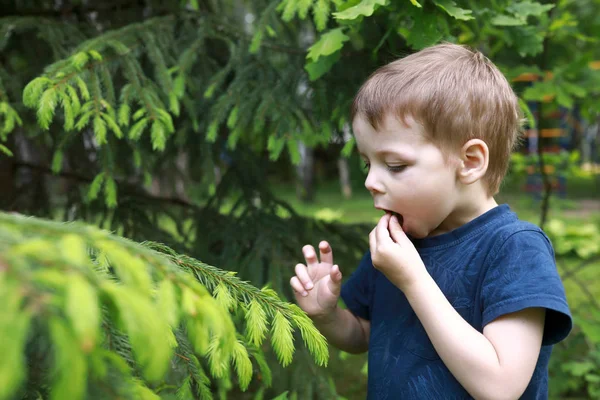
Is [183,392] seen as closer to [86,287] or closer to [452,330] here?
[452,330]

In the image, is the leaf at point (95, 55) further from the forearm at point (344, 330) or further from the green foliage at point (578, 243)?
the green foliage at point (578, 243)

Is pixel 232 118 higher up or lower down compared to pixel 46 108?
lower down

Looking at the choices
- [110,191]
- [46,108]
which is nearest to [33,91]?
[46,108]

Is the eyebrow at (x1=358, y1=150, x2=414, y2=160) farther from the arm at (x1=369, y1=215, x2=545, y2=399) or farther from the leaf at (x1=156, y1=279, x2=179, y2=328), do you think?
the leaf at (x1=156, y1=279, x2=179, y2=328)

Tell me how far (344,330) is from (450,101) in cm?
79

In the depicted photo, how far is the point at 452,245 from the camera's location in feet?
4.94

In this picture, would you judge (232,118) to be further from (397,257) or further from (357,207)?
(357,207)

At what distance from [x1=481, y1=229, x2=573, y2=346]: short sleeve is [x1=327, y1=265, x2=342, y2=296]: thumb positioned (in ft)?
1.32

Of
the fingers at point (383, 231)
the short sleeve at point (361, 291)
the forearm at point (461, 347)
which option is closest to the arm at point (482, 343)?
the forearm at point (461, 347)

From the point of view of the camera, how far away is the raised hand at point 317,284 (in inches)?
64.9

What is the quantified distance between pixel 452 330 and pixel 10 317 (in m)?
0.98

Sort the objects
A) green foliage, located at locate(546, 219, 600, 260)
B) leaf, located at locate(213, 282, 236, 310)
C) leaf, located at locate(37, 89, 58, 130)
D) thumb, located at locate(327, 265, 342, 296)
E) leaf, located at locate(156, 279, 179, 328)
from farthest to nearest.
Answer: green foliage, located at locate(546, 219, 600, 260) → leaf, located at locate(37, 89, 58, 130) → thumb, located at locate(327, 265, 342, 296) → leaf, located at locate(213, 282, 236, 310) → leaf, located at locate(156, 279, 179, 328)

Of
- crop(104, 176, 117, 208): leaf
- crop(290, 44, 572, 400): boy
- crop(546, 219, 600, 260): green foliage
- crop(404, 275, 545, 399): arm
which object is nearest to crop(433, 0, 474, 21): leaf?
crop(290, 44, 572, 400): boy

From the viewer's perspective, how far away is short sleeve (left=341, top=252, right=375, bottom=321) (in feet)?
5.91
